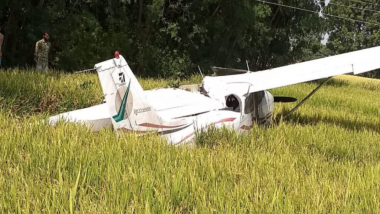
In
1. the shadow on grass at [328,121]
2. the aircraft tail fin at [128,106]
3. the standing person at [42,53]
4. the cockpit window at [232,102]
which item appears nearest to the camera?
the aircraft tail fin at [128,106]

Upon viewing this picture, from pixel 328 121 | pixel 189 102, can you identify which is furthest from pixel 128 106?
pixel 328 121

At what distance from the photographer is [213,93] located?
6336 mm

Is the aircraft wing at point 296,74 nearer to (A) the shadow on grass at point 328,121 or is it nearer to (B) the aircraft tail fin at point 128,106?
(A) the shadow on grass at point 328,121

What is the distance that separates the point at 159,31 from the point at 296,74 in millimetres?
15637

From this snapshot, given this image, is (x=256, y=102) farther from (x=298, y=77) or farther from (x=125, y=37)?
(x=125, y=37)

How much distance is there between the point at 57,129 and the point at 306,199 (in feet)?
11.1

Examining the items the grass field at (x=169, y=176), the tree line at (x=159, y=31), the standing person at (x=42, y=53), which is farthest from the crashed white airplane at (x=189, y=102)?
the tree line at (x=159, y=31)

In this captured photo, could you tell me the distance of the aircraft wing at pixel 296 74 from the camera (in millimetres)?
6488

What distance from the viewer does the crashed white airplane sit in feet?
17.6

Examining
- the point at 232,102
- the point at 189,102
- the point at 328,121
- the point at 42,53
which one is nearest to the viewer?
the point at 189,102

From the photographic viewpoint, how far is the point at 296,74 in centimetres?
728

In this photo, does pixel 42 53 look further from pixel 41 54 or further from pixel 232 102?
pixel 232 102

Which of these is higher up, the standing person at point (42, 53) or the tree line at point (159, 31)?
the tree line at point (159, 31)

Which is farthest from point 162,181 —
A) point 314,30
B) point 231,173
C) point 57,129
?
point 314,30
